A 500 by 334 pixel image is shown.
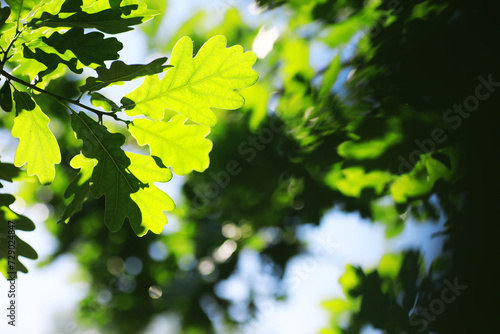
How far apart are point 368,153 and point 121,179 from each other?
2.92 feet

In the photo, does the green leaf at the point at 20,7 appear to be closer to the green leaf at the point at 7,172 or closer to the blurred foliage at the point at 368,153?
the green leaf at the point at 7,172

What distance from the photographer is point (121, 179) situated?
3.94 feet

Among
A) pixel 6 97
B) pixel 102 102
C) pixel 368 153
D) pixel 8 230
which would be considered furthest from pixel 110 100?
pixel 368 153

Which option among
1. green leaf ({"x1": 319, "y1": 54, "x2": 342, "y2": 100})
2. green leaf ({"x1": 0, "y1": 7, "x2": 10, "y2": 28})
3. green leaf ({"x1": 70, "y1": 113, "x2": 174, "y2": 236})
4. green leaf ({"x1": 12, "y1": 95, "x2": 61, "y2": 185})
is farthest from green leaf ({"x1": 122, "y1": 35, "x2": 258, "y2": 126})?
green leaf ({"x1": 319, "y1": 54, "x2": 342, "y2": 100})

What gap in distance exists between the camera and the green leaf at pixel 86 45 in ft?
3.62

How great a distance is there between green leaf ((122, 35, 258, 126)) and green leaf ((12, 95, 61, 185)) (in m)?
0.25

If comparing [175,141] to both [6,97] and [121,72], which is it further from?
[6,97]

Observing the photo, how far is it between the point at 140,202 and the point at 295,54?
1.13 m

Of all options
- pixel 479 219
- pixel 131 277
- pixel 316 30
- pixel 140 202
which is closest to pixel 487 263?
pixel 479 219

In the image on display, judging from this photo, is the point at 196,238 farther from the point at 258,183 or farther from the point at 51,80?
the point at 51,80

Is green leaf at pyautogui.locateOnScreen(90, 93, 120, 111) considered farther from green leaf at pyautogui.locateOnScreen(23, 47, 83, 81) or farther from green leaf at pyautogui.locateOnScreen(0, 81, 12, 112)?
green leaf at pyautogui.locateOnScreen(0, 81, 12, 112)

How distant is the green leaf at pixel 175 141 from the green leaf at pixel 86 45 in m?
0.20

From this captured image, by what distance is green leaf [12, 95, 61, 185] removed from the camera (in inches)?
45.9

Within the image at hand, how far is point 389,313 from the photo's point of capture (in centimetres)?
149
